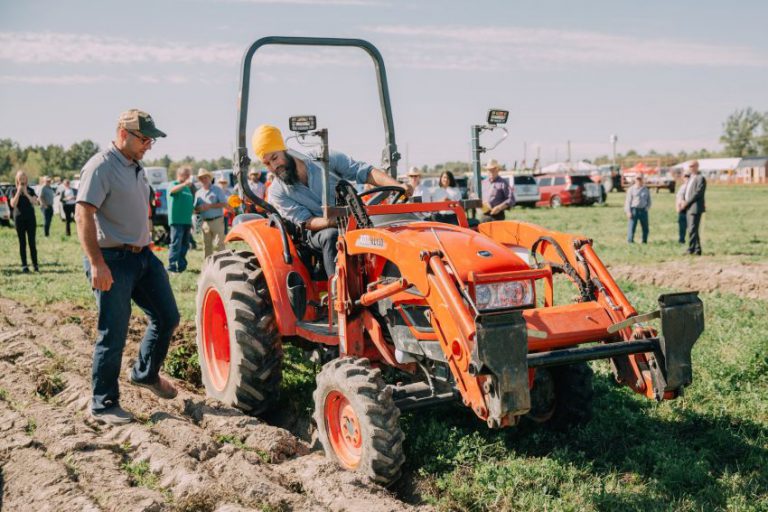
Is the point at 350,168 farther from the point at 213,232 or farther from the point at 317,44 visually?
the point at 213,232

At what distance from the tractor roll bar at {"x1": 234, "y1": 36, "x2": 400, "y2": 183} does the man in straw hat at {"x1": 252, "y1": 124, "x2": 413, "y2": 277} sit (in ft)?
0.41

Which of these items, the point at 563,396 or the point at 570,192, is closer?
the point at 563,396

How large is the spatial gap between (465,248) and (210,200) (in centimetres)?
915

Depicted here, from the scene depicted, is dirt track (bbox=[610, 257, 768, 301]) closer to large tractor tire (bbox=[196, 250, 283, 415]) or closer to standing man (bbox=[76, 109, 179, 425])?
large tractor tire (bbox=[196, 250, 283, 415])

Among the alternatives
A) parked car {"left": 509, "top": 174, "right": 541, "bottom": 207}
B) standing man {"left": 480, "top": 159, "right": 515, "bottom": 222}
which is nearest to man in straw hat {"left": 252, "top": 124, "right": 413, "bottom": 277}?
standing man {"left": 480, "top": 159, "right": 515, "bottom": 222}

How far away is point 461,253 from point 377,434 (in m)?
→ 1.08

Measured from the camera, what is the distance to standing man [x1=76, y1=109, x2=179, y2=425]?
16.3 ft

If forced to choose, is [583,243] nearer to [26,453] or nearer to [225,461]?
[225,461]

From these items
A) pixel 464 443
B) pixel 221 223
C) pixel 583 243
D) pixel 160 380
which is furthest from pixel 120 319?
pixel 221 223

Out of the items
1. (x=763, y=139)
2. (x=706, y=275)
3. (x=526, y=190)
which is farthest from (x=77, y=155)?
(x=763, y=139)

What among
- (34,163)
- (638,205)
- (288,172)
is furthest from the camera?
(34,163)

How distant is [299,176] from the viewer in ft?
18.4

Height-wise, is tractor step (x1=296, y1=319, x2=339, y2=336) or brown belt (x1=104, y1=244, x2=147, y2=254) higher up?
brown belt (x1=104, y1=244, x2=147, y2=254)

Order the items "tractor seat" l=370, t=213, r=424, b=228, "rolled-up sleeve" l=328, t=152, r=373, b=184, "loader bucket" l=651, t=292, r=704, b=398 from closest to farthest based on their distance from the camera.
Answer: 1. "loader bucket" l=651, t=292, r=704, b=398
2. "tractor seat" l=370, t=213, r=424, b=228
3. "rolled-up sleeve" l=328, t=152, r=373, b=184
